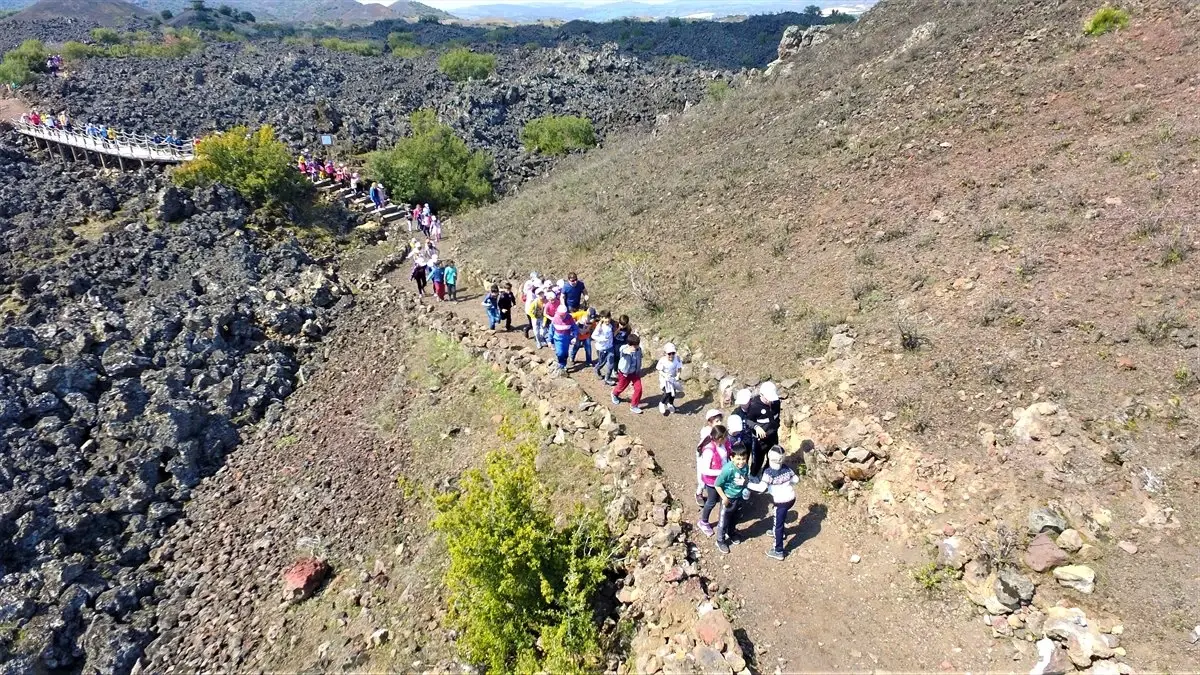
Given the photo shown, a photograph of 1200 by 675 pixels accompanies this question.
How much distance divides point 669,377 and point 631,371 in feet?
2.53

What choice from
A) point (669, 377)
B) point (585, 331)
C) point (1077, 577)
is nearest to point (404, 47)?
point (585, 331)

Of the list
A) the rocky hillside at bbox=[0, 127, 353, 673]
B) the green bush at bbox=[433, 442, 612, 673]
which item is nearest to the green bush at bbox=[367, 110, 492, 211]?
the rocky hillside at bbox=[0, 127, 353, 673]

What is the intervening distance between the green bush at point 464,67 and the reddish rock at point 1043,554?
193 feet

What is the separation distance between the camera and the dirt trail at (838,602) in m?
7.01

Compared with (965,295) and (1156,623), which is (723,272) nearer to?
(965,295)

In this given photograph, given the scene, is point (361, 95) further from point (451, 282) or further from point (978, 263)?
point (978, 263)

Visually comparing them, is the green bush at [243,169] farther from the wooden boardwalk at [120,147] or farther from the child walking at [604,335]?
the child walking at [604,335]

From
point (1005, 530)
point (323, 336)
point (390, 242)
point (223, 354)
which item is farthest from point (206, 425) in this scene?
point (1005, 530)

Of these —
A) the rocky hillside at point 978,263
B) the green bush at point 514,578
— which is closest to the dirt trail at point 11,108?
the rocky hillside at point 978,263

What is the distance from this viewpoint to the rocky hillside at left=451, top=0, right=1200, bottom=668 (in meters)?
7.94

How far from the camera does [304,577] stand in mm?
10828

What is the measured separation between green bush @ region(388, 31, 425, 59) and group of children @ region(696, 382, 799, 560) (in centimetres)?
7481

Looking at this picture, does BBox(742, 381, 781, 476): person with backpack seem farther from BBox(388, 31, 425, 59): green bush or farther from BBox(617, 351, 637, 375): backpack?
BBox(388, 31, 425, 59): green bush

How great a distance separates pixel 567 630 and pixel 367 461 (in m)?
8.00
